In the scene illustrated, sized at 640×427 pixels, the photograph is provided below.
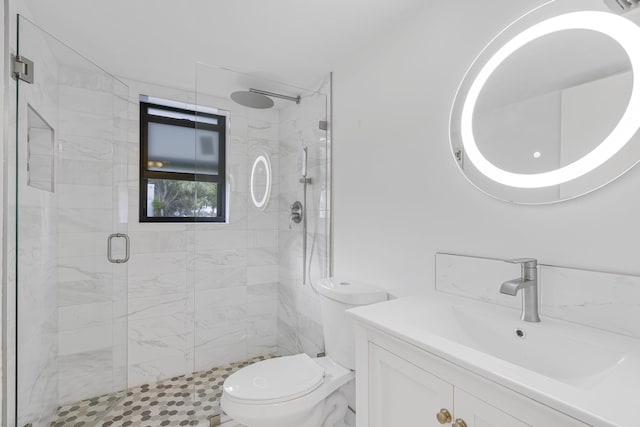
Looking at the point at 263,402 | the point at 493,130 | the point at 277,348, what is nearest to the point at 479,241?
the point at 493,130

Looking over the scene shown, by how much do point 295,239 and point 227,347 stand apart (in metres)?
0.87

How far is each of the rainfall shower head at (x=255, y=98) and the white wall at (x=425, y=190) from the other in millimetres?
456

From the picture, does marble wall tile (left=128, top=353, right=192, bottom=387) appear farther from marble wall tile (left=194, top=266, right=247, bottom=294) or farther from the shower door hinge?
the shower door hinge

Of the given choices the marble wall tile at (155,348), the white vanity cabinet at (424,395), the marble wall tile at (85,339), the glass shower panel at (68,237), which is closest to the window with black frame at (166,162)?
the glass shower panel at (68,237)

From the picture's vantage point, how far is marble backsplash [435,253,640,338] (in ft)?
2.72

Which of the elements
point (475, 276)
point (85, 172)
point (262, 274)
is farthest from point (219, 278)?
point (475, 276)

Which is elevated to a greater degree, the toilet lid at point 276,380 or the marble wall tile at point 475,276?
the marble wall tile at point 475,276

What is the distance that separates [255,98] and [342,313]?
1.49 meters

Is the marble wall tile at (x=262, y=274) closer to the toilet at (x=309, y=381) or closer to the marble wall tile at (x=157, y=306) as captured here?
the toilet at (x=309, y=381)

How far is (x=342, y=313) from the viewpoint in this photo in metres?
1.53

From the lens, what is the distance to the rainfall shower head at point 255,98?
1958 millimetres

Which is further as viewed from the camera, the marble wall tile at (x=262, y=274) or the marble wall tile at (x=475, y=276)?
the marble wall tile at (x=262, y=274)

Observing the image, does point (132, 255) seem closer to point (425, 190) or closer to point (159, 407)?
point (159, 407)

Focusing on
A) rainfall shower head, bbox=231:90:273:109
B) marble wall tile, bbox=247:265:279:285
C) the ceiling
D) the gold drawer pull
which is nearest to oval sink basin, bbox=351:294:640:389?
the gold drawer pull
